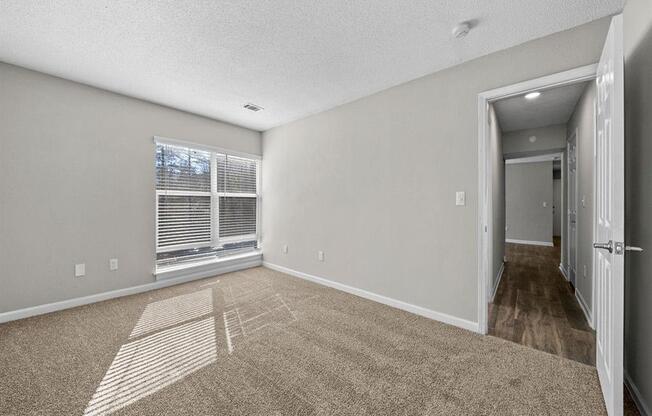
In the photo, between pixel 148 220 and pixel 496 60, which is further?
pixel 148 220

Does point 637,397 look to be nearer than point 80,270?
Yes

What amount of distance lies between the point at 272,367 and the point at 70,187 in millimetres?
2994

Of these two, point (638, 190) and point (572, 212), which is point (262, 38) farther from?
point (572, 212)

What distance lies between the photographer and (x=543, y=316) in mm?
2656

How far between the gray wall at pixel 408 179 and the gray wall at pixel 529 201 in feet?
20.7

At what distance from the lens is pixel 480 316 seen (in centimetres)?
230

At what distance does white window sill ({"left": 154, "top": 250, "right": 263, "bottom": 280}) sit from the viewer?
3.65m

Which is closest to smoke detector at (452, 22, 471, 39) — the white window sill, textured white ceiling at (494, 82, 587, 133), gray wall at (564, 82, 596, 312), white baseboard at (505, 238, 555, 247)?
textured white ceiling at (494, 82, 587, 133)

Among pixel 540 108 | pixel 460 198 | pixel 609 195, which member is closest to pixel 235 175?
pixel 460 198

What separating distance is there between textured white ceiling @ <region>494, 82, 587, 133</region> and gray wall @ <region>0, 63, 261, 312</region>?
4.46 meters

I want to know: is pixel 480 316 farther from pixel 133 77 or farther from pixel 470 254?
pixel 133 77

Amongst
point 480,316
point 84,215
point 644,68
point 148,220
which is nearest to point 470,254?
point 480,316

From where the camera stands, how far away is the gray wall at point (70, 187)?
8.36ft

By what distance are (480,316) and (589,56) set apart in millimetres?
2179
